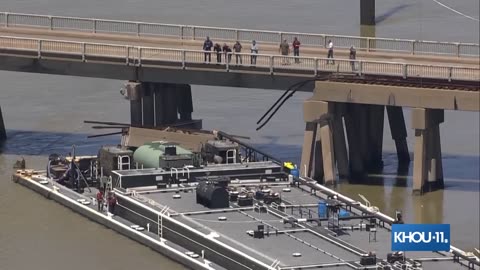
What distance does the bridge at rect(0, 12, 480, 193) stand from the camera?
72.6 m

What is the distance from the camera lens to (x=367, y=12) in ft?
347

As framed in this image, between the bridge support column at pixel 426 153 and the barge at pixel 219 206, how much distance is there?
3436 millimetres

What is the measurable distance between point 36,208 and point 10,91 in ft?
77.8

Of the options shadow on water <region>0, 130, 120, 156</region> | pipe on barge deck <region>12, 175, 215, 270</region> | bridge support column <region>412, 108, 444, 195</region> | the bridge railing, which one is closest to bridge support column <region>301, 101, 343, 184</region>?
bridge support column <region>412, 108, 444, 195</region>

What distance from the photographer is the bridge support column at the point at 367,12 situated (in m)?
105

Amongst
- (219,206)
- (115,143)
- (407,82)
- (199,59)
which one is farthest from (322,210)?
(115,143)

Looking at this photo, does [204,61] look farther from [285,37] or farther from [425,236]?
[425,236]

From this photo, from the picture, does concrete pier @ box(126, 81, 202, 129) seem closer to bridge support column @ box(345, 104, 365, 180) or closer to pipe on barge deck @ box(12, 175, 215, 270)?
pipe on barge deck @ box(12, 175, 215, 270)

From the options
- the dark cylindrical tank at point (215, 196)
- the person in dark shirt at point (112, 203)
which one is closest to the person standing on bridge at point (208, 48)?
the person in dark shirt at point (112, 203)

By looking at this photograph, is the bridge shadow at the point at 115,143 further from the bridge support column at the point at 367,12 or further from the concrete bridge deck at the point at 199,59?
the bridge support column at the point at 367,12

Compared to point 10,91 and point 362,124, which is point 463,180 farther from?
point 10,91

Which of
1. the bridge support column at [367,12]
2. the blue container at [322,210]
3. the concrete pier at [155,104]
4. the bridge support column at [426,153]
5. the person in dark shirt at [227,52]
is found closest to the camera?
the blue container at [322,210]

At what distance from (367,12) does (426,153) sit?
3381 centimetres

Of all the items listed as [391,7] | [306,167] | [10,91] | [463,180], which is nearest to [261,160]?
[306,167]
